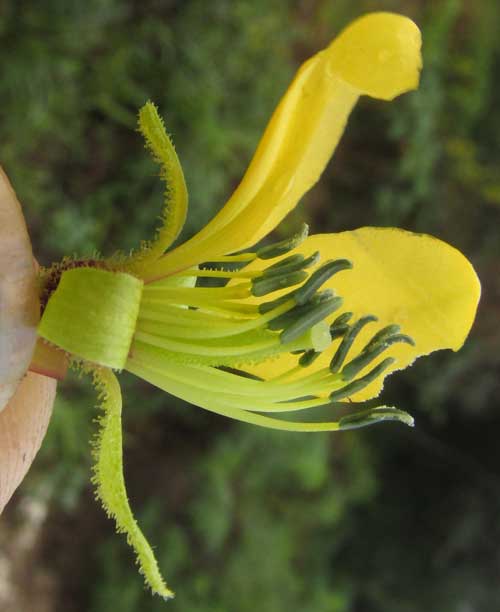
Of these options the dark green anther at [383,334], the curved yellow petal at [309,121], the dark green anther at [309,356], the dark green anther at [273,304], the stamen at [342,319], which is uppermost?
the curved yellow petal at [309,121]

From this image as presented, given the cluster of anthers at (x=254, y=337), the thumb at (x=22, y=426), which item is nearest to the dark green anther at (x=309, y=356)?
the cluster of anthers at (x=254, y=337)

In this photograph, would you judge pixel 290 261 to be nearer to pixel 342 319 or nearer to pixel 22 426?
pixel 342 319

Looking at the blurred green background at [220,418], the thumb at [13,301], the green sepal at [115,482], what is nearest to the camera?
the thumb at [13,301]

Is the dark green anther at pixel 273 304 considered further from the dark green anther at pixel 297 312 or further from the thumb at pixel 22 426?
the thumb at pixel 22 426

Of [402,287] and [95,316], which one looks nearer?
[95,316]

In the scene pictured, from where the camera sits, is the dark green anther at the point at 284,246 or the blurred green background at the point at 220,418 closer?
the dark green anther at the point at 284,246

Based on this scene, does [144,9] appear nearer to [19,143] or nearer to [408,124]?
[19,143]

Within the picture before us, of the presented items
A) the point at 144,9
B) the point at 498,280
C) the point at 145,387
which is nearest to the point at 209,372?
the point at 144,9

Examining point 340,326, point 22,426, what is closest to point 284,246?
point 340,326

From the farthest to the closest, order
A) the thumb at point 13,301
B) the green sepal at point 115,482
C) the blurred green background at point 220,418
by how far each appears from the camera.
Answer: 1. the blurred green background at point 220,418
2. the green sepal at point 115,482
3. the thumb at point 13,301
